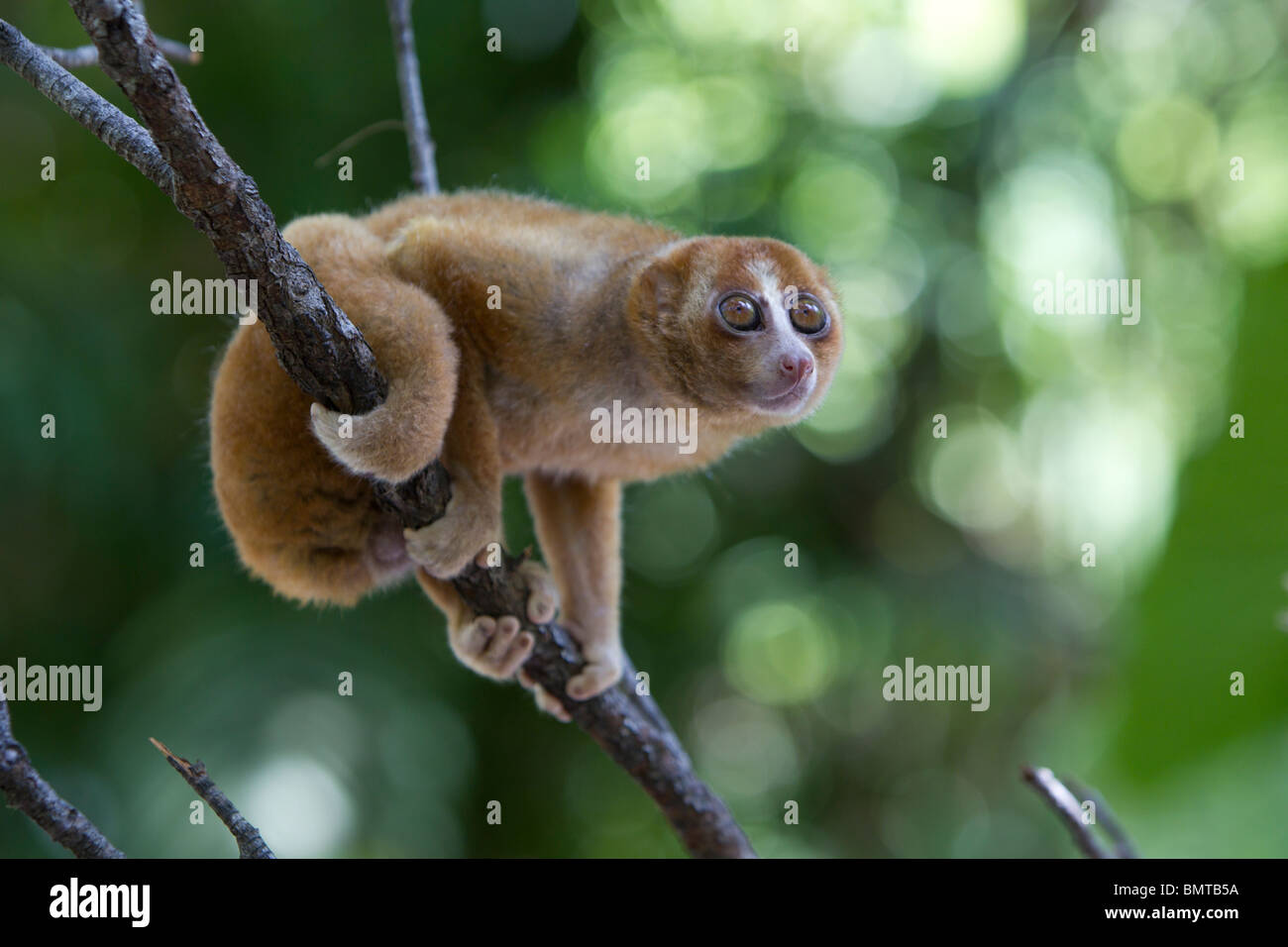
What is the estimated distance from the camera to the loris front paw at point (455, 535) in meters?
3.65

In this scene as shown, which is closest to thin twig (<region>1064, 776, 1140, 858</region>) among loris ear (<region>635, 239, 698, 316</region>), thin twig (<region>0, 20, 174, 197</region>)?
loris ear (<region>635, 239, 698, 316</region>)

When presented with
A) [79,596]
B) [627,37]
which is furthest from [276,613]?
[627,37]

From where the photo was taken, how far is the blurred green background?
7125mm

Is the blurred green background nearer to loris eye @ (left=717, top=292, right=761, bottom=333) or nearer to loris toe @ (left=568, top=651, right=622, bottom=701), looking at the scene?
loris toe @ (left=568, top=651, right=622, bottom=701)

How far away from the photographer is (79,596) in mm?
7859

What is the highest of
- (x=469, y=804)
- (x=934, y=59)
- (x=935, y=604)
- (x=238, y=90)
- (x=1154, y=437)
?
(x=934, y=59)

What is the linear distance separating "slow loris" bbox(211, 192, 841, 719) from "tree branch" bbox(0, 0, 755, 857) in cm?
11

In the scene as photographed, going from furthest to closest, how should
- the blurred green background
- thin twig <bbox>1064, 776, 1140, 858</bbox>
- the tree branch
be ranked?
the blurred green background
thin twig <bbox>1064, 776, 1140, 858</bbox>
the tree branch

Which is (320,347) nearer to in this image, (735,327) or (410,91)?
(735,327)

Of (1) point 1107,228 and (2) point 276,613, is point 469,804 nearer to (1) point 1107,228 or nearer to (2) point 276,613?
(2) point 276,613

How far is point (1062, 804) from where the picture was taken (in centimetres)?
289

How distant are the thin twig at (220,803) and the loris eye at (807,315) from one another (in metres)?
2.54

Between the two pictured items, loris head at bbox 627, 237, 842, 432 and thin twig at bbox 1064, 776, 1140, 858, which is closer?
thin twig at bbox 1064, 776, 1140, 858

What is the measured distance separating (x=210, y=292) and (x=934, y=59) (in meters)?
7.65
